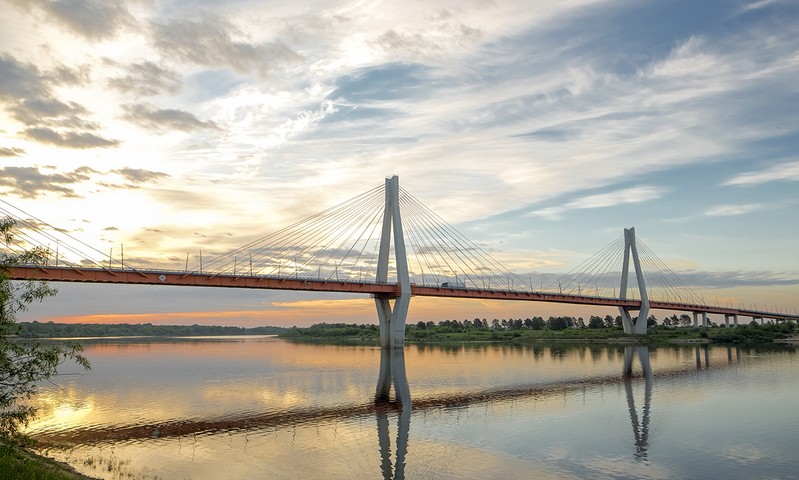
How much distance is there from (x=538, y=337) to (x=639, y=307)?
1183 inches

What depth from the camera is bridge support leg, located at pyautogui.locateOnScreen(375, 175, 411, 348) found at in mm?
74188

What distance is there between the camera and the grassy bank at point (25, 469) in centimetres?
1627

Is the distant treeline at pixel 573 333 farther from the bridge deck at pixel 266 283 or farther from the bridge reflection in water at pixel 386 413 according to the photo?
the bridge reflection in water at pixel 386 413

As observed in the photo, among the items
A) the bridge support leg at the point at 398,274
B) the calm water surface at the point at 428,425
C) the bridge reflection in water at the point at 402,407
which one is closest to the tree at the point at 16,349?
the calm water surface at the point at 428,425

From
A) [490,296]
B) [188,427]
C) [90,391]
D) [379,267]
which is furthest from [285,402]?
[490,296]

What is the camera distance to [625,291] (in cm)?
11362

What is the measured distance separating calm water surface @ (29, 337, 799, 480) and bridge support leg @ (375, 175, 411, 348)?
19970 millimetres

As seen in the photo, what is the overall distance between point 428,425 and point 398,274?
44.2 meters

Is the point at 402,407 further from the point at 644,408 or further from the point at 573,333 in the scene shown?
the point at 573,333

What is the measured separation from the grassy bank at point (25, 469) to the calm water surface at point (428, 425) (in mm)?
1784

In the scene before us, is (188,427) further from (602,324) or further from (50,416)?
(602,324)

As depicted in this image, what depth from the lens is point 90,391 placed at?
44781 millimetres

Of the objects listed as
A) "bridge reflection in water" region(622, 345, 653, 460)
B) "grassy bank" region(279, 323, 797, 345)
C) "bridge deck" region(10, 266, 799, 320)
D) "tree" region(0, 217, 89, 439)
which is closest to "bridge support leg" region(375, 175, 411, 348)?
"bridge deck" region(10, 266, 799, 320)

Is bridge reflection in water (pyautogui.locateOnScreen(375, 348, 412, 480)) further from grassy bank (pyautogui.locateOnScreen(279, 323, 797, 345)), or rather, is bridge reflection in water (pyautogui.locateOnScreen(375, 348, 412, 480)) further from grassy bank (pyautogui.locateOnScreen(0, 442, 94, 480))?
grassy bank (pyautogui.locateOnScreen(279, 323, 797, 345))
